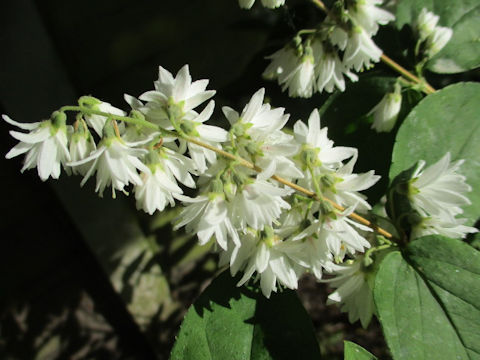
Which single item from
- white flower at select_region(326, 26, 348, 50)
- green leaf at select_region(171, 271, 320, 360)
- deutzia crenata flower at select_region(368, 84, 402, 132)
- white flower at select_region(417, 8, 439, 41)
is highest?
white flower at select_region(326, 26, 348, 50)

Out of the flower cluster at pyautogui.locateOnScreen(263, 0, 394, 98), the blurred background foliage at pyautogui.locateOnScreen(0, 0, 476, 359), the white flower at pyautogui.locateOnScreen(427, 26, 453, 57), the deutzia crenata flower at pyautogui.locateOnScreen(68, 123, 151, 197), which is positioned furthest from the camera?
the blurred background foliage at pyautogui.locateOnScreen(0, 0, 476, 359)

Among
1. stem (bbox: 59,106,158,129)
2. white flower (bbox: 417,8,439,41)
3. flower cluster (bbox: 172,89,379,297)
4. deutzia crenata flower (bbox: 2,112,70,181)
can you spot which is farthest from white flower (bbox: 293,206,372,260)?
white flower (bbox: 417,8,439,41)

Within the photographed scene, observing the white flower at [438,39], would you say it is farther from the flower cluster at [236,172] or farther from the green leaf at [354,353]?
the green leaf at [354,353]

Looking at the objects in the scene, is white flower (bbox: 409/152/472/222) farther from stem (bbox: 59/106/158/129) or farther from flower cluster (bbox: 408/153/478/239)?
stem (bbox: 59/106/158/129)

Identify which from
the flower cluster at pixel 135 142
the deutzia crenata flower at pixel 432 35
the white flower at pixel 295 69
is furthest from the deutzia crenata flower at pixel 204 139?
the deutzia crenata flower at pixel 432 35

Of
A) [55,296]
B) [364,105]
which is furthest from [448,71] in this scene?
[55,296]

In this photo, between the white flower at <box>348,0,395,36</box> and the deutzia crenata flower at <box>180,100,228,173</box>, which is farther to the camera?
the white flower at <box>348,0,395,36</box>
